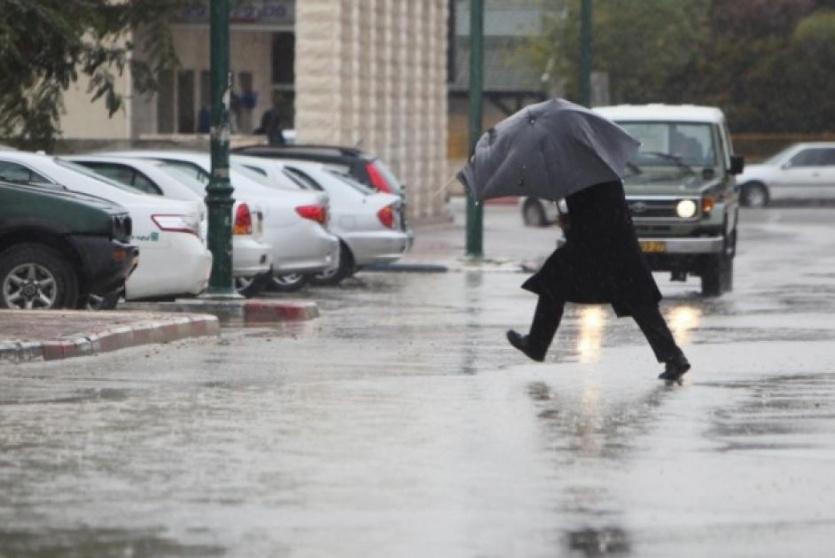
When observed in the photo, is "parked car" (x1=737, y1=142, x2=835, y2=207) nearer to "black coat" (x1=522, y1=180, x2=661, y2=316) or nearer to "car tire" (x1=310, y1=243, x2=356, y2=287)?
"car tire" (x1=310, y1=243, x2=356, y2=287)

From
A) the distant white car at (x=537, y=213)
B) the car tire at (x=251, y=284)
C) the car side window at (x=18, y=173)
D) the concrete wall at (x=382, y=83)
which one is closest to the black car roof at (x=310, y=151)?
the car tire at (x=251, y=284)

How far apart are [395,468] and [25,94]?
2127cm

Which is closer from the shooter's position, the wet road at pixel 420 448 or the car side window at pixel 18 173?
the wet road at pixel 420 448

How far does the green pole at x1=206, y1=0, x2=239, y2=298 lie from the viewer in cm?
2198

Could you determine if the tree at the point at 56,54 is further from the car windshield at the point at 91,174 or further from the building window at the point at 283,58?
the building window at the point at 283,58

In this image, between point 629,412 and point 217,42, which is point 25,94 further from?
point 629,412

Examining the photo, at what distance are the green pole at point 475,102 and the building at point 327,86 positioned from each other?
9.16ft

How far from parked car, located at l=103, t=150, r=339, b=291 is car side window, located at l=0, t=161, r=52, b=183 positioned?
3.62 meters

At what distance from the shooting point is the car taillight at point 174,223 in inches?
823

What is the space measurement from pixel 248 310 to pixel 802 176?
40.8 metres

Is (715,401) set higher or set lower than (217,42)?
lower

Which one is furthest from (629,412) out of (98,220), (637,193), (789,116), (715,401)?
(789,116)

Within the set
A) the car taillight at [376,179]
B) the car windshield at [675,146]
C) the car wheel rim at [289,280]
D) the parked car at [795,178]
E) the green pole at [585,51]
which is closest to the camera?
the car wheel rim at [289,280]

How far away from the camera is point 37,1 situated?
26594mm
